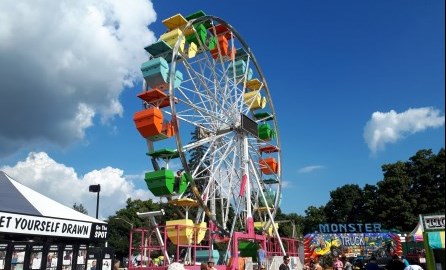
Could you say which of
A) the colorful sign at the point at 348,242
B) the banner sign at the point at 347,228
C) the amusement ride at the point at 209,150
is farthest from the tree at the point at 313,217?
the amusement ride at the point at 209,150

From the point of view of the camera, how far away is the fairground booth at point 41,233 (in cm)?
1114

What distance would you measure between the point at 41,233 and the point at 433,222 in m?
10.1

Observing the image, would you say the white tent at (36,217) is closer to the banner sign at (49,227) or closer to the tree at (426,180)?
the banner sign at (49,227)

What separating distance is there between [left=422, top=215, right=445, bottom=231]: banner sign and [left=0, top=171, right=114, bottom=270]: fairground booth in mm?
9226

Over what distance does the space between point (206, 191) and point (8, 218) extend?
11.0 m

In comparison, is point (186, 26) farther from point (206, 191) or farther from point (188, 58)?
point (206, 191)

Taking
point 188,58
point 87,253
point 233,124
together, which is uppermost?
point 188,58

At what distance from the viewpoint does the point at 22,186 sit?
49.0 ft

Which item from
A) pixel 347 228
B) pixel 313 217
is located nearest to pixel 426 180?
pixel 347 228

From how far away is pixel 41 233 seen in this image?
1247 cm

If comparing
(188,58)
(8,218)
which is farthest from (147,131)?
(8,218)

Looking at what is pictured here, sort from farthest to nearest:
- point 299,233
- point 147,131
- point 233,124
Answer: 1. point 299,233
2. point 233,124
3. point 147,131

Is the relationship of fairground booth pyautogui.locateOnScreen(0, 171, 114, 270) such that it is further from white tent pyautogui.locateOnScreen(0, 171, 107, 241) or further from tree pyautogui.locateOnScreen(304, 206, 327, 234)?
tree pyautogui.locateOnScreen(304, 206, 327, 234)

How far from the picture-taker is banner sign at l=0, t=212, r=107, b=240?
11548mm
